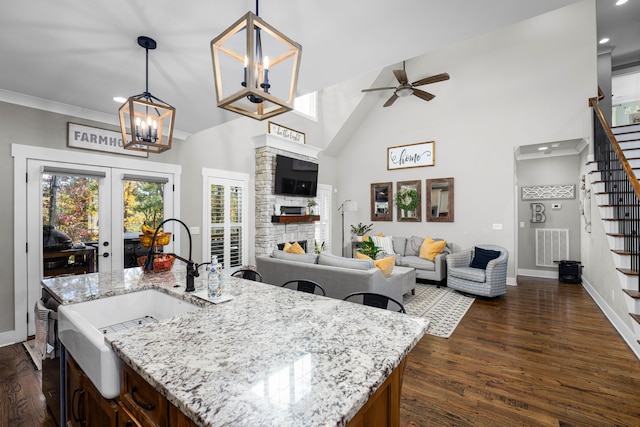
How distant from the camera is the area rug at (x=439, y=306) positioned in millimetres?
3611

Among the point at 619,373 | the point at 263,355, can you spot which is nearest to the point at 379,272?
the point at 619,373

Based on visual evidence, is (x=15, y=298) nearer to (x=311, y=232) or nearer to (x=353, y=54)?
(x=353, y=54)

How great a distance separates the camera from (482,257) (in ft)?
17.1

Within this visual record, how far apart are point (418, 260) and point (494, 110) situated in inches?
133

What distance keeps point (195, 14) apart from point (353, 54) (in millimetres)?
1153

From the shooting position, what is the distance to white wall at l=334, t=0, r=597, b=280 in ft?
16.8

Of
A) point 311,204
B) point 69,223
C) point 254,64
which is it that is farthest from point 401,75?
point 69,223

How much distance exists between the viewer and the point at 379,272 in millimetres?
3395

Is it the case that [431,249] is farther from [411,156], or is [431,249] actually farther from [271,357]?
[271,357]

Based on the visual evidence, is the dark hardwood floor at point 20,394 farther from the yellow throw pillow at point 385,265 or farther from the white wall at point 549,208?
the white wall at point 549,208

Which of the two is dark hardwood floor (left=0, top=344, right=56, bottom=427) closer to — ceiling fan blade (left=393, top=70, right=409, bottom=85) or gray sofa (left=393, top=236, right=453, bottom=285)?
gray sofa (left=393, top=236, right=453, bottom=285)

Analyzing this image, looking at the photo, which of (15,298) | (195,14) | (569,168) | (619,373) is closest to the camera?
(195,14)

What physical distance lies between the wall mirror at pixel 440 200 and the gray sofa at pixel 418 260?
1.81 feet

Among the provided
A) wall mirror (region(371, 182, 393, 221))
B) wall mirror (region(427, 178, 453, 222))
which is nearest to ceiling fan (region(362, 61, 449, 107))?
wall mirror (region(427, 178, 453, 222))
